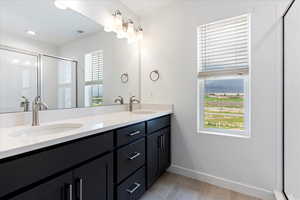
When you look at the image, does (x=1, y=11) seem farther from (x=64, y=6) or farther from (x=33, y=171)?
(x=33, y=171)

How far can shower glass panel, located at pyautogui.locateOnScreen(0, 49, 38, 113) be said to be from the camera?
1100 millimetres

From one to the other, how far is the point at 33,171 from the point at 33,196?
0.12 metres

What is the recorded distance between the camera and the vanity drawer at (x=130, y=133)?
1241 mm

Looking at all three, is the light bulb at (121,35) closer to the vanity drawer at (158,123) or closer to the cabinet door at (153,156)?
the vanity drawer at (158,123)

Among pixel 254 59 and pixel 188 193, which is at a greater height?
pixel 254 59

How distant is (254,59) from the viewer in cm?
163

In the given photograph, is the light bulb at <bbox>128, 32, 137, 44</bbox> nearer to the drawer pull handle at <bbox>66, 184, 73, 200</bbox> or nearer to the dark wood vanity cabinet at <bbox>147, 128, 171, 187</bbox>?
the dark wood vanity cabinet at <bbox>147, 128, 171, 187</bbox>

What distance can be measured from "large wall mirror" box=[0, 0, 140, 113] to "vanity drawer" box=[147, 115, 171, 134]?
26.9 inches

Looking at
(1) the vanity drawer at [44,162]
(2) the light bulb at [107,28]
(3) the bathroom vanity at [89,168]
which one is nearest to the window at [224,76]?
(3) the bathroom vanity at [89,168]

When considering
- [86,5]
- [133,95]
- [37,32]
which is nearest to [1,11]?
[37,32]

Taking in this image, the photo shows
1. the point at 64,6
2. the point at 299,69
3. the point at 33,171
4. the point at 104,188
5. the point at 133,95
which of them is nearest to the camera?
the point at 33,171

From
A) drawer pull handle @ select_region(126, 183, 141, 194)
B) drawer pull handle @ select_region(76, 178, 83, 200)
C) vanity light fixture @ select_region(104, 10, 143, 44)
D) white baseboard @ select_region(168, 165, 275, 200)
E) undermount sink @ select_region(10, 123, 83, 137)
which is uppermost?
vanity light fixture @ select_region(104, 10, 143, 44)

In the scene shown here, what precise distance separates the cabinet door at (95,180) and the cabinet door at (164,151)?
866 millimetres

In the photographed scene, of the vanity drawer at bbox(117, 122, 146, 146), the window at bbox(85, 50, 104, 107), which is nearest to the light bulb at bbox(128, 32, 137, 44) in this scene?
the window at bbox(85, 50, 104, 107)
